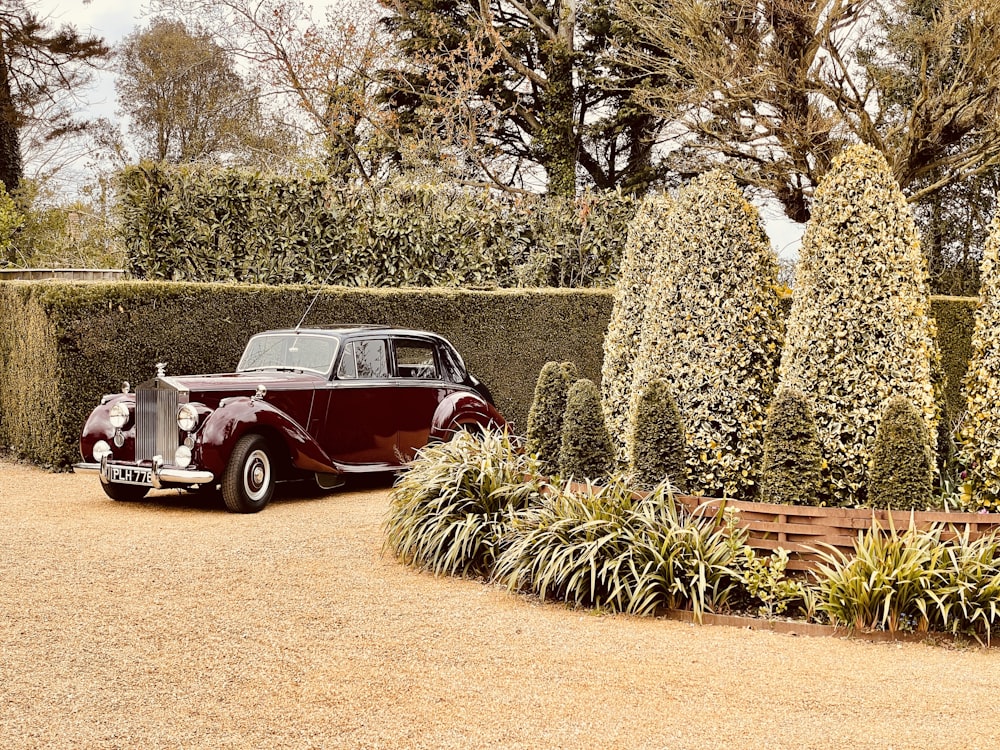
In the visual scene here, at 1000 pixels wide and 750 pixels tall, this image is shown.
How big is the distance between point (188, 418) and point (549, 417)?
3.17m

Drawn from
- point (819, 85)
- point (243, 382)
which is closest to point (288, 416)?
point (243, 382)

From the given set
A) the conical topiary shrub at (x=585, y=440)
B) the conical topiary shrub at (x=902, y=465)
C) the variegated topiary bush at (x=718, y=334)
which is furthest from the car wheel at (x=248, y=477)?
Answer: the conical topiary shrub at (x=902, y=465)

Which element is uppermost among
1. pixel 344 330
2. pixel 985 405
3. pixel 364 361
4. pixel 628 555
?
pixel 344 330

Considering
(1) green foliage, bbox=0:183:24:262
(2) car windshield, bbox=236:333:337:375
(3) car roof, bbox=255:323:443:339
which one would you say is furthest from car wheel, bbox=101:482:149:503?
(1) green foliage, bbox=0:183:24:262

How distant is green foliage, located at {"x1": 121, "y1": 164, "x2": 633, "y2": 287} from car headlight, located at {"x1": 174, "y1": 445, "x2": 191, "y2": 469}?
457 centimetres

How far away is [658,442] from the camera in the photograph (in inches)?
242

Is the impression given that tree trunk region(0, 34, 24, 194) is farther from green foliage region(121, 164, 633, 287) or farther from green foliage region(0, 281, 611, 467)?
green foliage region(0, 281, 611, 467)

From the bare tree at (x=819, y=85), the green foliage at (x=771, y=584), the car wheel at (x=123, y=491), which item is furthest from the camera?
the bare tree at (x=819, y=85)

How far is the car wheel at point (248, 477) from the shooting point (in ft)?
27.5

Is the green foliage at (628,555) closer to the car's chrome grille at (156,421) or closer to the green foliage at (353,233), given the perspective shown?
the car's chrome grille at (156,421)

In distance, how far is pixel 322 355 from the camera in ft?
31.3

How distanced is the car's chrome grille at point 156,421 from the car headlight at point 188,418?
0.14 meters

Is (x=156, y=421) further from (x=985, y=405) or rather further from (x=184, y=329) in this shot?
A: (x=985, y=405)

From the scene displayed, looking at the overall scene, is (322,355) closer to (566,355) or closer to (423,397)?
(423,397)
